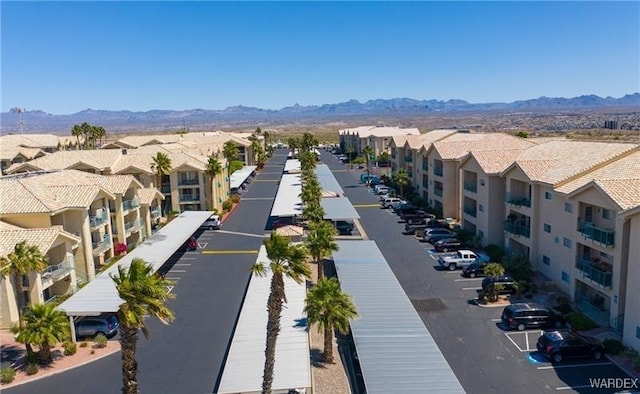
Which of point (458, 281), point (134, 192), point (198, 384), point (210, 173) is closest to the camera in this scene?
point (198, 384)

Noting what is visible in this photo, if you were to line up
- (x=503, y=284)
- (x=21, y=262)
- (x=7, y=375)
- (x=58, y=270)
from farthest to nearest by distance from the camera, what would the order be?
(x=503, y=284) → (x=58, y=270) → (x=21, y=262) → (x=7, y=375)

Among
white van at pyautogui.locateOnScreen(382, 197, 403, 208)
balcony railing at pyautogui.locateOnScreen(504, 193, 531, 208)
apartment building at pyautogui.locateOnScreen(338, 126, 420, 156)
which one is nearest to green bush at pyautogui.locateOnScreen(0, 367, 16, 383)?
balcony railing at pyautogui.locateOnScreen(504, 193, 531, 208)

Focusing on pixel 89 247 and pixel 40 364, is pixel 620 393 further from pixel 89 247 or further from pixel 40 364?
pixel 89 247

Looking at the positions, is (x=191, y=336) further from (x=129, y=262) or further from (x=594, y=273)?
(x=594, y=273)

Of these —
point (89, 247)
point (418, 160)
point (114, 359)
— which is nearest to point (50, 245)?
point (89, 247)

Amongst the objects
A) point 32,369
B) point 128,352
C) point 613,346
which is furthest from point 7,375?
point 613,346

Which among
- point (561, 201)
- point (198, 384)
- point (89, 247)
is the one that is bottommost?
point (198, 384)

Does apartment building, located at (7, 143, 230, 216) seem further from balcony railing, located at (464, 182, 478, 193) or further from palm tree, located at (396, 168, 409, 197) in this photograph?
balcony railing, located at (464, 182, 478, 193)
